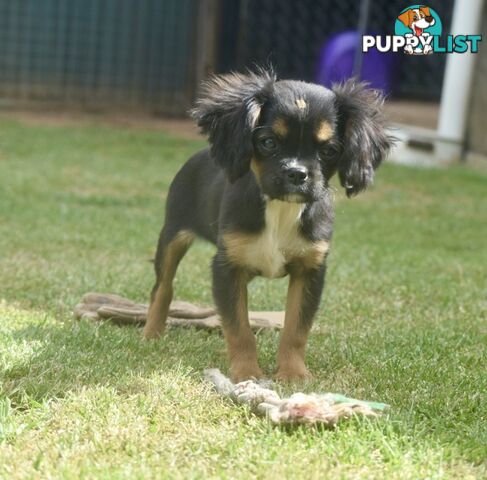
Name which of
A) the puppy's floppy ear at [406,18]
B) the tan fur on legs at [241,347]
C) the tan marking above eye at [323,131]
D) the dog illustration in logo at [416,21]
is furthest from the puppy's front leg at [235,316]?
the puppy's floppy ear at [406,18]

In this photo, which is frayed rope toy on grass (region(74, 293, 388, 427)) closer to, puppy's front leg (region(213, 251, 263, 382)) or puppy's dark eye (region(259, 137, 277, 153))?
puppy's front leg (region(213, 251, 263, 382))

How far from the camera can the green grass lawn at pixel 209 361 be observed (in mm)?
2742

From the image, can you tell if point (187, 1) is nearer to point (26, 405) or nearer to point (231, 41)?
point (231, 41)

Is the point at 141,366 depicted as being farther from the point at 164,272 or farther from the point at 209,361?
the point at 164,272

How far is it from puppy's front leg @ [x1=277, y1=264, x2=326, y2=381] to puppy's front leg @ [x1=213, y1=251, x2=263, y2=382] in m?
0.15

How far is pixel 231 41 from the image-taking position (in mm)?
15055

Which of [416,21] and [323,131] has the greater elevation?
[416,21]

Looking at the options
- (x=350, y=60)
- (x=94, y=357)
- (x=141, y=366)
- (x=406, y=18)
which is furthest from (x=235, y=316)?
(x=350, y=60)

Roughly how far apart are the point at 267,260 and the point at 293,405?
842mm

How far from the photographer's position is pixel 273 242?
3660 millimetres

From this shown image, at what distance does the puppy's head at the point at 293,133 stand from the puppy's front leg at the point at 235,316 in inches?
15.3

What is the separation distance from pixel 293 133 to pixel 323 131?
0.12 meters

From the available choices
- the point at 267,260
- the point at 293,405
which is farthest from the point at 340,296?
the point at 293,405

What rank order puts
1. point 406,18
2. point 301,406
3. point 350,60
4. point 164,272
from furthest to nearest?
point 350,60 → point 406,18 → point 164,272 → point 301,406
